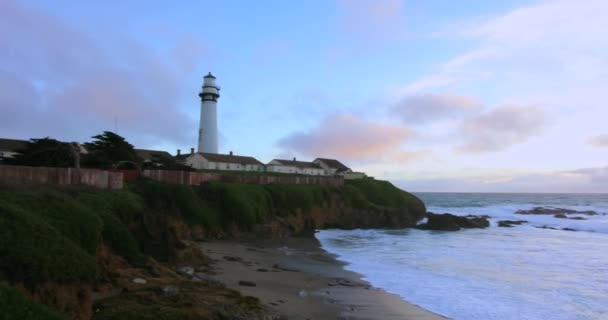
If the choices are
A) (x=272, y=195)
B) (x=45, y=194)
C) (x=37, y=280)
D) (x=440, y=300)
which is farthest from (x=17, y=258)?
(x=272, y=195)

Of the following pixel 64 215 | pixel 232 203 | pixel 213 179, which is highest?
pixel 213 179

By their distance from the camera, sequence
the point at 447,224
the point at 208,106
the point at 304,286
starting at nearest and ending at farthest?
1. the point at 304,286
2. the point at 447,224
3. the point at 208,106

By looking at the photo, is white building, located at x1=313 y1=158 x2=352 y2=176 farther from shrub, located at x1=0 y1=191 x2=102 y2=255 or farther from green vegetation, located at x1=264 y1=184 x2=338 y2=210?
shrub, located at x1=0 y1=191 x2=102 y2=255

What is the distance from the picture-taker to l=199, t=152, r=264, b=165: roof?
6488cm

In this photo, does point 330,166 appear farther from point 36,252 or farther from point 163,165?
point 36,252

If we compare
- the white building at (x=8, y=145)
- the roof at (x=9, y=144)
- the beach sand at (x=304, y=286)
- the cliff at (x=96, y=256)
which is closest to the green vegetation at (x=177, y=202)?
the cliff at (x=96, y=256)

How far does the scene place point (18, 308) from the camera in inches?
238

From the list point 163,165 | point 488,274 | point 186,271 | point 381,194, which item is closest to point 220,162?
point 381,194

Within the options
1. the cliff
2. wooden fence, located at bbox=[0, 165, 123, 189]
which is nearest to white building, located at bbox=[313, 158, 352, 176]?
the cliff

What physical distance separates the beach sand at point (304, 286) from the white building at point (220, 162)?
38087 millimetres

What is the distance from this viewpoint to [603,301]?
49.4ft

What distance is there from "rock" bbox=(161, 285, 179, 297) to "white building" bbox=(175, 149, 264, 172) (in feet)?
157

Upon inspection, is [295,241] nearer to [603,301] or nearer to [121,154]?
[121,154]

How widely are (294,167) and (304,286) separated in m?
68.1
